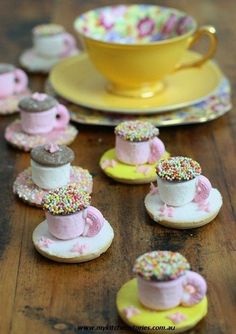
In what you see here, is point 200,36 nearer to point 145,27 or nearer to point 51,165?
point 145,27

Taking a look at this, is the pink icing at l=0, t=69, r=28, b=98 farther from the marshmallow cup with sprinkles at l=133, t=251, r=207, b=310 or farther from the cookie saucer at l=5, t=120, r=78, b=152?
the marshmallow cup with sprinkles at l=133, t=251, r=207, b=310

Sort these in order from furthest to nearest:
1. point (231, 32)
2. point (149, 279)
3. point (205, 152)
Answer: point (231, 32) → point (205, 152) → point (149, 279)

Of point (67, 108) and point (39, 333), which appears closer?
point (39, 333)

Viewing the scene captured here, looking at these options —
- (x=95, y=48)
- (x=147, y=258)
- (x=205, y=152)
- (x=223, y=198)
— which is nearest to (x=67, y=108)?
(x=95, y=48)

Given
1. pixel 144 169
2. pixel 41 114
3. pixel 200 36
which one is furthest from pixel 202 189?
pixel 200 36

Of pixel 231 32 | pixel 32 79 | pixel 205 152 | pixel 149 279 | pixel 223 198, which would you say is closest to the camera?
pixel 149 279

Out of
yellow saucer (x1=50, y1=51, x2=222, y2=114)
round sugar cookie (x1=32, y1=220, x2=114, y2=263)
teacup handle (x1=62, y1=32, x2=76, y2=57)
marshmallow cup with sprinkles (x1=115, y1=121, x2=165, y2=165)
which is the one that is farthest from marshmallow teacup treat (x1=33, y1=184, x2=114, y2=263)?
teacup handle (x1=62, y1=32, x2=76, y2=57)

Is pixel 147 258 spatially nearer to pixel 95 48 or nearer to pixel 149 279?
pixel 149 279
